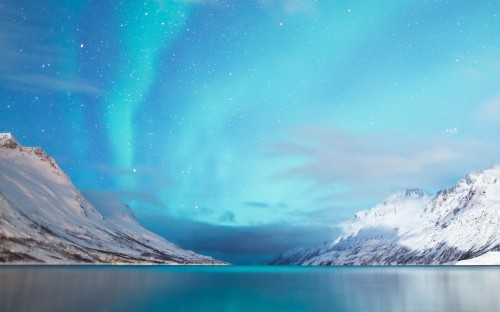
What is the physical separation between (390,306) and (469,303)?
11.3 meters

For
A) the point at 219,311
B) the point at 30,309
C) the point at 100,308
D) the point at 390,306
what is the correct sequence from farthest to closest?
the point at 390,306 → the point at 219,311 → the point at 100,308 → the point at 30,309

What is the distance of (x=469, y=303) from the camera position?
56.7 metres

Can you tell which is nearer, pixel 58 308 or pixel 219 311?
pixel 58 308

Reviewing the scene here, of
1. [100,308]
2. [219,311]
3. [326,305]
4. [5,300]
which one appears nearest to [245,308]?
[219,311]

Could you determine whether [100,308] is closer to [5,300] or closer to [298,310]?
[5,300]

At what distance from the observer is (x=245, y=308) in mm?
54469

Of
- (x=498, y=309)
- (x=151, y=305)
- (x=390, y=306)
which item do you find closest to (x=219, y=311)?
(x=151, y=305)

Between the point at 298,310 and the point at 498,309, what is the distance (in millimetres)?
21842

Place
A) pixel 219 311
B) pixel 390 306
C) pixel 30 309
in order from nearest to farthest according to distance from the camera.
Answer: pixel 30 309, pixel 219 311, pixel 390 306

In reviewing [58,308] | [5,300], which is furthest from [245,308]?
[5,300]

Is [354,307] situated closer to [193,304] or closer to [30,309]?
[193,304]

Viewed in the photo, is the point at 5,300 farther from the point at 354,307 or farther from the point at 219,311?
the point at 354,307

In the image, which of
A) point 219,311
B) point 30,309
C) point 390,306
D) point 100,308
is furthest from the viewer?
point 390,306

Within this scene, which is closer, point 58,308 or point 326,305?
point 58,308
